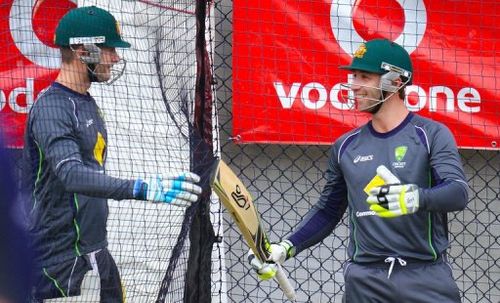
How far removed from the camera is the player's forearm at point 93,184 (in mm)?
4137

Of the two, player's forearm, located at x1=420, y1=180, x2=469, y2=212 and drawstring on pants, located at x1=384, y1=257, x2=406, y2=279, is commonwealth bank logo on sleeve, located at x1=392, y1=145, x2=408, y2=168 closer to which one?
player's forearm, located at x1=420, y1=180, x2=469, y2=212

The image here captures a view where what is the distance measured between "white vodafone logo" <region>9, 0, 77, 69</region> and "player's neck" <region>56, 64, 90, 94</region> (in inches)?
42.3

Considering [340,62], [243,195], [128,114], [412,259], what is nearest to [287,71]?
[340,62]

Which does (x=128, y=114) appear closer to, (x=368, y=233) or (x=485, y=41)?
(x=368, y=233)

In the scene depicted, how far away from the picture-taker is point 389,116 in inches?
174

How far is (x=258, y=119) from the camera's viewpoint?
5.76 metres

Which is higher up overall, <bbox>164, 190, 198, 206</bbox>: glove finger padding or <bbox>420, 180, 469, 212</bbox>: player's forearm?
<bbox>420, 180, 469, 212</bbox>: player's forearm

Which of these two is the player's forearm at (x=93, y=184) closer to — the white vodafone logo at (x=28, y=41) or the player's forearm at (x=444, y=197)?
the player's forearm at (x=444, y=197)

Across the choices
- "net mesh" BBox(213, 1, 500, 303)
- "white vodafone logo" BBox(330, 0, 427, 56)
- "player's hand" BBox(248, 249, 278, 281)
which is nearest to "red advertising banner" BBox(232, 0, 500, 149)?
"white vodafone logo" BBox(330, 0, 427, 56)

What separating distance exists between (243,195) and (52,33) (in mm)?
1723

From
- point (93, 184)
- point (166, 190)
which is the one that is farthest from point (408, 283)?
point (93, 184)

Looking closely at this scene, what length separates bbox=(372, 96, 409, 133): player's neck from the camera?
14.4ft

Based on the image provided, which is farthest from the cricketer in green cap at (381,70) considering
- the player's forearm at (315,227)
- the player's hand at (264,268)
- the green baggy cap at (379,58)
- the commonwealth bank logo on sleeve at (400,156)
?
the player's hand at (264,268)

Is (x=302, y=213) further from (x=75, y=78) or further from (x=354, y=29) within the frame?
(x=75, y=78)
